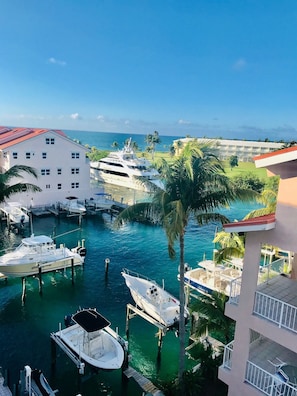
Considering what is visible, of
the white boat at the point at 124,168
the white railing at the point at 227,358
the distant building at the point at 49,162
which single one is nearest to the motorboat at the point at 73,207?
the distant building at the point at 49,162

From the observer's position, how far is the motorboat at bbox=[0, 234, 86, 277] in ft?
84.5

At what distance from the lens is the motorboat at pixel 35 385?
13.8m

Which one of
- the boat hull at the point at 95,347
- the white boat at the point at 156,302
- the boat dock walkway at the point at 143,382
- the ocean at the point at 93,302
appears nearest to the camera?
the boat dock walkway at the point at 143,382

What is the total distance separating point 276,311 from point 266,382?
2390 millimetres

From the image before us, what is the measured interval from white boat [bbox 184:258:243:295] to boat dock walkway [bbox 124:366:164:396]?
9.44 m

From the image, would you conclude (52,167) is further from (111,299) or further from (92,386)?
(92,386)

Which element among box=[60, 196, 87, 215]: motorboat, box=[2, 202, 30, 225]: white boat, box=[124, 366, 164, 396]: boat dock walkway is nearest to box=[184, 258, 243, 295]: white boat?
box=[124, 366, 164, 396]: boat dock walkway

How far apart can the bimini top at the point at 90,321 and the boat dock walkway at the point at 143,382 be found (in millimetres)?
2658

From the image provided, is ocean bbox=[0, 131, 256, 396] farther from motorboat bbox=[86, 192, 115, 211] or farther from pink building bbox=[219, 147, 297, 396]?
motorboat bbox=[86, 192, 115, 211]

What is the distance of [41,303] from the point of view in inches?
963

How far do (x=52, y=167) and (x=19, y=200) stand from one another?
691cm

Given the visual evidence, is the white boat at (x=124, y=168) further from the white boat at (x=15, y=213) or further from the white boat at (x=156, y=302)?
the white boat at (x=156, y=302)

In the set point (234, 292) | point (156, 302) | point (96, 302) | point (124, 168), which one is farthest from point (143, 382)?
point (124, 168)

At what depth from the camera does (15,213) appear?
136ft
